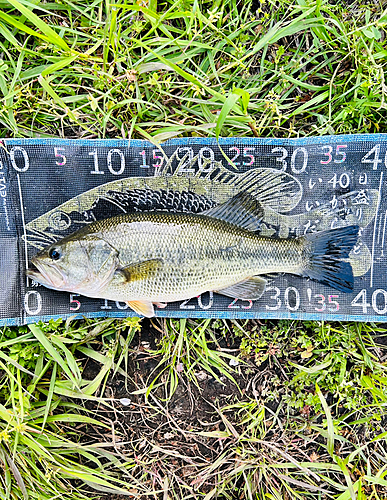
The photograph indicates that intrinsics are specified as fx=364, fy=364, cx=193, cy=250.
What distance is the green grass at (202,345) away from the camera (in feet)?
9.21

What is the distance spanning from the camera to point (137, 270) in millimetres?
2602

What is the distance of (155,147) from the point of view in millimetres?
2863

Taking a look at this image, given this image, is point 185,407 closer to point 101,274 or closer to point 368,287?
point 101,274

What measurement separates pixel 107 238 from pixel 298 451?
2.27 metres

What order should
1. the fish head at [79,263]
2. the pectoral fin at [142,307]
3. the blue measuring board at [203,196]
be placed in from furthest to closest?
1. the blue measuring board at [203,196]
2. the pectoral fin at [142,307]
3. the fish head at [79,263]

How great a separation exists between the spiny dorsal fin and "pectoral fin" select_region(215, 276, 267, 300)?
1.88 feet

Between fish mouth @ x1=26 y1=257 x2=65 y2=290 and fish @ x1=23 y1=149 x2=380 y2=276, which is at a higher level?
fish @ x1=23 y1=149 x2=380 y2=276

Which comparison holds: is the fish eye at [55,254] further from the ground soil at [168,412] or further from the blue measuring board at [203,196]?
the ground soil at [168,412]

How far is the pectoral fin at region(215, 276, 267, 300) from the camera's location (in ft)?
9.14

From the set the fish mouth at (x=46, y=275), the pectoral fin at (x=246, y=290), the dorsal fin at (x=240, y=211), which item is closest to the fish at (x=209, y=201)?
the dorsal fin at (x=240, y=211)

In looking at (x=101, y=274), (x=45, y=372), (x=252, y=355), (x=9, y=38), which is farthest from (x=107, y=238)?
(x=9, y=38)

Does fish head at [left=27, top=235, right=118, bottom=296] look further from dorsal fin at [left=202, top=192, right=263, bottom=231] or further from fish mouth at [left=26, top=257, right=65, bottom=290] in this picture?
dorsal fin at [left=202, top=192, right=263, bottom=231]

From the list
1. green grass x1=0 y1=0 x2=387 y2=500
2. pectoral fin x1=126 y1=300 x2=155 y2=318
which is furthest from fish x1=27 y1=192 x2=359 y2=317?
green grass x1=0 y1=0 x2=387 y2=500

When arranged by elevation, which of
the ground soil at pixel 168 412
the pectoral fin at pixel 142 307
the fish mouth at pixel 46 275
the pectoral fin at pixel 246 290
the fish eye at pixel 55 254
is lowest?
the ground soil at pixel 168 412
